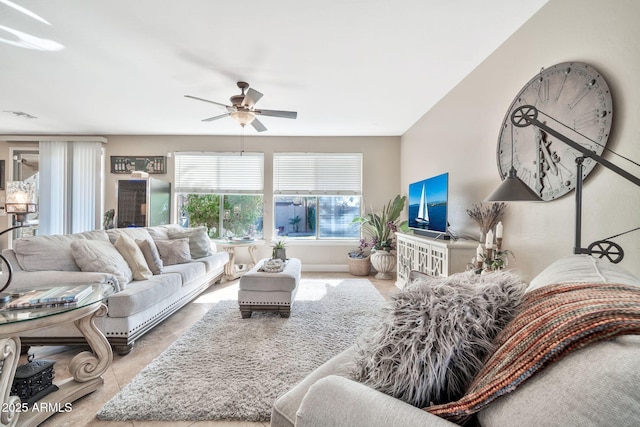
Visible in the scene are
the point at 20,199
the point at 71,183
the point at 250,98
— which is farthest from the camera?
the point at 71,183

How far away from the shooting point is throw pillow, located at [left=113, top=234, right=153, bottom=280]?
2.53m

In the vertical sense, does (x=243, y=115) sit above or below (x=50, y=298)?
above

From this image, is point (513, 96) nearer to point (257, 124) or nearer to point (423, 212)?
point (423, 212)

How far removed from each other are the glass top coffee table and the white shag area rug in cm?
23

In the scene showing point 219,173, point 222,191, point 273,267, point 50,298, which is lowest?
point 273,267

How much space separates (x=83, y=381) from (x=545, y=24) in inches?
149

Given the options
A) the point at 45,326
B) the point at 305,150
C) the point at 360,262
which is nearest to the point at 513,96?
the point at 360,262

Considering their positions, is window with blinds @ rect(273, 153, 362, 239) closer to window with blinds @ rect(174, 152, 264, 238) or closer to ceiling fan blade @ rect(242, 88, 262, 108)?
window with blinds @ rect(174, 152, 264, 238)

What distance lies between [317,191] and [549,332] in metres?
4.60

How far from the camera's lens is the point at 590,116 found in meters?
1.49

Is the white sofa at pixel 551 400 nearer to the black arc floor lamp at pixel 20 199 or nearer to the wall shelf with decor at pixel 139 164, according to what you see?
the black arc floor lamp at pixel 20 199

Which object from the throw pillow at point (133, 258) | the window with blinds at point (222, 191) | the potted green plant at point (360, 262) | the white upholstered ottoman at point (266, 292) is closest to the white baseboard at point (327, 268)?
the potted green plant at point (360, 262)

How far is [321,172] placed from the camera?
5.07 metres

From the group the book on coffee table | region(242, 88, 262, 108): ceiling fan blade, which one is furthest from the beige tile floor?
region(242, 88, 262, 108): ceiling fan blade
